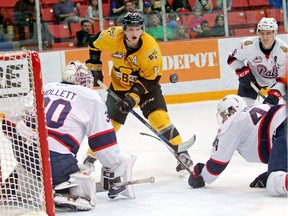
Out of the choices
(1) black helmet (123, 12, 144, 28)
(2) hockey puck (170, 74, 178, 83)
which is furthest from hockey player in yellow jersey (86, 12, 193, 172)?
(2) hockey puck (170, 74, 178, 83)

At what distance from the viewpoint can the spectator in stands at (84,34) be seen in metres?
7.92

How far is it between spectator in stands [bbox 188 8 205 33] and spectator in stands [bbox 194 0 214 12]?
0.15ft

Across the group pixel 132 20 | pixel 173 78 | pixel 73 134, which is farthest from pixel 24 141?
pixel 173 78

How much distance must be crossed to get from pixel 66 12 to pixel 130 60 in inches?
140

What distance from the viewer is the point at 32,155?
3.60m

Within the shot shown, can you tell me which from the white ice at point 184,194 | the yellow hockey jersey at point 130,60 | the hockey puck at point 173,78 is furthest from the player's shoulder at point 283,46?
the hockey puck at point 173,78

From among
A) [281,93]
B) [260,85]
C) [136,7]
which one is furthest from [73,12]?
[281,93]

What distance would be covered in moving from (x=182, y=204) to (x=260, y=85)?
78.9 inches

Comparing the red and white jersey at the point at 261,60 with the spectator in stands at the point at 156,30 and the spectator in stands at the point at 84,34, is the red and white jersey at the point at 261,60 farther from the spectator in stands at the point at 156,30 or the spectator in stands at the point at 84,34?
the spectator in stands at the point at 84,34

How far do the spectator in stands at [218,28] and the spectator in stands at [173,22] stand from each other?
1.33 ft

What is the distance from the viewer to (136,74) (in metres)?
4.75

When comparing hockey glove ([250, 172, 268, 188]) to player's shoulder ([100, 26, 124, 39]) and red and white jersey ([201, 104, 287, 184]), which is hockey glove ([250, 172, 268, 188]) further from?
player's shoulder ([100, 26, 124, 39])

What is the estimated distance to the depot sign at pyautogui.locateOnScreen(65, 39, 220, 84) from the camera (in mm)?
7848

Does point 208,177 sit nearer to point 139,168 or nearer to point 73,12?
point 139,168
